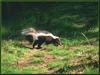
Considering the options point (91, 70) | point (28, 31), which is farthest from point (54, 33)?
point (91, 70)

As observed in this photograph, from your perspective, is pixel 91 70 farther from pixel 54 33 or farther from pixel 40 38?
pixel 54 33

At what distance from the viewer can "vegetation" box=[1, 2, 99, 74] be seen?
9727 millimetres

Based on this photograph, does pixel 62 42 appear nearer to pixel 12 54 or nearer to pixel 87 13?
pixel 12 54

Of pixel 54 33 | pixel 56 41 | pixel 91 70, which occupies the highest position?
pixel 54 33

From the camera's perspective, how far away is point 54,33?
593 inches

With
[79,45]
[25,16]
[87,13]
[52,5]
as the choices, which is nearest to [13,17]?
[25,16]

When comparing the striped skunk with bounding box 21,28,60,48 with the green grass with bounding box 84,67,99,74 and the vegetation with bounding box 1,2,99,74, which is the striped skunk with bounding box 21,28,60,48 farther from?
the green grass with bounding box 84,67,99,74

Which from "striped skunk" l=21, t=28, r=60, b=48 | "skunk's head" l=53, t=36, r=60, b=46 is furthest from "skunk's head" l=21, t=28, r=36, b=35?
"skunk's head" l=53, t=36, r=60, b=46

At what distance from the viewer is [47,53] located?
1201 cm

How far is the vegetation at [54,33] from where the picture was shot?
31.9 feet

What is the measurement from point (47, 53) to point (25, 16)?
6062 millimetres

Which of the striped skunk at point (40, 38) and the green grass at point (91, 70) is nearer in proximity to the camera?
the green grass at point (91, 70)

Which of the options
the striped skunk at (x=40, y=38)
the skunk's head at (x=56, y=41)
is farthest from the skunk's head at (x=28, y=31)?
the skunk's head at (x=56, y=41)

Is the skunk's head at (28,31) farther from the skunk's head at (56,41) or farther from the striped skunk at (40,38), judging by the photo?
the skunk's head at (56,41)
